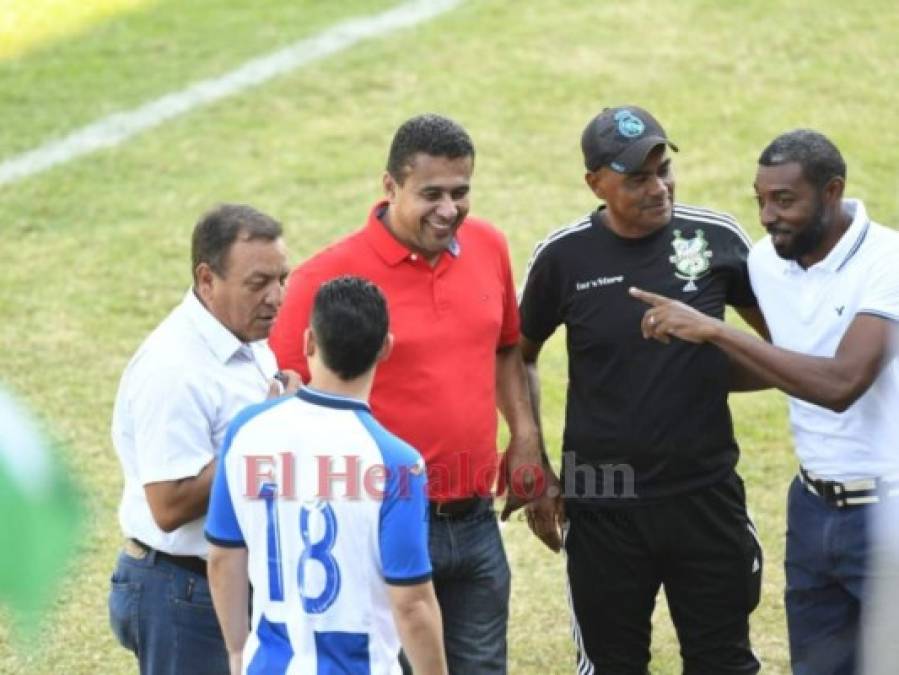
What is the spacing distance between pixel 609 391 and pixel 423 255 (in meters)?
0.77

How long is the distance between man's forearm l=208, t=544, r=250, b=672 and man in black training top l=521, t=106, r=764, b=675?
152cm

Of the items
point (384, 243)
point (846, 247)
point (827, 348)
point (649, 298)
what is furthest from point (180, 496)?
point (846, 247)

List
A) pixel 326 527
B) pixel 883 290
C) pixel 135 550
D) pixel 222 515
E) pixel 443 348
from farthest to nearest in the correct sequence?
pixel 443 348, pixel 883 290, pixel 135 550, pixel 222 515, pixel 326 527

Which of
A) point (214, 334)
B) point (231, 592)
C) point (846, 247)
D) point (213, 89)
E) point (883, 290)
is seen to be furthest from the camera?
point (213, 89)

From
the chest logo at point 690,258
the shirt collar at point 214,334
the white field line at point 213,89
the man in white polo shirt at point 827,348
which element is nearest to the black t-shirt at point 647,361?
the chest logo at point 690,258

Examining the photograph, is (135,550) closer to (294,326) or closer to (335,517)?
(294,326)

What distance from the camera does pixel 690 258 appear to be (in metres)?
6.20

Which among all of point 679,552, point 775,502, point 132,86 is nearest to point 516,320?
point 679,552

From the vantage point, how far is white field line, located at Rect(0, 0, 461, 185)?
13164 mm

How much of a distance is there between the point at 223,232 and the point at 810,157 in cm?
184

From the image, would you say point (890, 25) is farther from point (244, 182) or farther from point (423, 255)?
point (423, 255)

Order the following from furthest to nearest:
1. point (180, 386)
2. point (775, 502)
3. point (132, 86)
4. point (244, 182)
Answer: point (132, 86), point (244, 182), point (775, 502), point (180, 386)

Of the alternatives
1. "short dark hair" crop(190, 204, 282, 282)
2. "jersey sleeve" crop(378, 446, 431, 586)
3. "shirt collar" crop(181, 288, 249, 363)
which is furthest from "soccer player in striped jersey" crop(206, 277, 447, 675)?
"short dark hair" crop(190, 204, 282, 282)

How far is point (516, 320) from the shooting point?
252 inches
